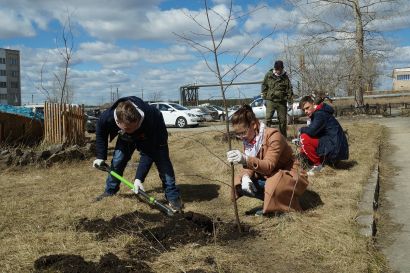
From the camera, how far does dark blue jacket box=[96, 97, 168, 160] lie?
16.6ft

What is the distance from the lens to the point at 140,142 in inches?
209

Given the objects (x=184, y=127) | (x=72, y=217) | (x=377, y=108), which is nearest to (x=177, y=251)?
(x=72, y=217)

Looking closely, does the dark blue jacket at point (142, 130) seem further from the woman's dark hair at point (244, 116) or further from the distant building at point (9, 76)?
the distant building at point (9, 76)

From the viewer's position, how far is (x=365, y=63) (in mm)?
26281

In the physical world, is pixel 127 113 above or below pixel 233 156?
above

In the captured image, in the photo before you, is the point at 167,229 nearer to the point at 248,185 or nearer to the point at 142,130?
the point at 248,185

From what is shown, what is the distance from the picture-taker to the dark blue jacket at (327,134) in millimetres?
6816

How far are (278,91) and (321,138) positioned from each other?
277cm

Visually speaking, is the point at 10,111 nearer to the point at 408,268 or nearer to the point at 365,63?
the point at 408,268

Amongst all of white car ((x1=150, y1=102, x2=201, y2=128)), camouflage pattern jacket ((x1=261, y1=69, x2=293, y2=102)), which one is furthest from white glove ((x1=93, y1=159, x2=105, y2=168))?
white car ((x1=150, y1=102, x2=201, y2=128))

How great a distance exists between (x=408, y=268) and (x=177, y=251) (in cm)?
169

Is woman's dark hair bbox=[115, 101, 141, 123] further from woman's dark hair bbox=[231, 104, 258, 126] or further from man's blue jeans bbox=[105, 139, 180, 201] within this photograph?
woman's dark hair bbox=[231, 104, 258, 126]

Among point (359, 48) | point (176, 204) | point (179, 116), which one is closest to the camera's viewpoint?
point (176, 204)

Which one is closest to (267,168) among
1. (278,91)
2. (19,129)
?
(278,91)
